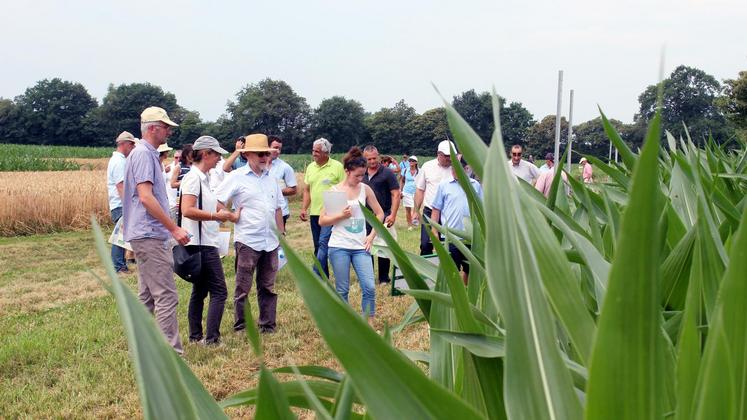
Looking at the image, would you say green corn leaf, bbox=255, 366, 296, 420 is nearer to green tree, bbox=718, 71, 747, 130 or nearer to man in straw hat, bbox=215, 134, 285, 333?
man in straw hat, bbox=215, 134, 285, 333

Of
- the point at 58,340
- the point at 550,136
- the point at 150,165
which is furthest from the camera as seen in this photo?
the point at 550,136

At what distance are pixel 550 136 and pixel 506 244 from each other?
81924mm

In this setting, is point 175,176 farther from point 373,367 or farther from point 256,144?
point 373,367

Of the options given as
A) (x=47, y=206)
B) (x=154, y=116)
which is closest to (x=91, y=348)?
(x=154, y=116)

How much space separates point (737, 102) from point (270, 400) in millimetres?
35408

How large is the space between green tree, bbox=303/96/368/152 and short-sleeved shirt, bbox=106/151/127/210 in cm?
8045

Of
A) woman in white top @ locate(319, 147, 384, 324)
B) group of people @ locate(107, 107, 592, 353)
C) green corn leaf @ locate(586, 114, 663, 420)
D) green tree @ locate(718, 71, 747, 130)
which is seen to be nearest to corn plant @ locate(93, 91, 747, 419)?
green corn leaf @ locate(586, 114, 663, 420)

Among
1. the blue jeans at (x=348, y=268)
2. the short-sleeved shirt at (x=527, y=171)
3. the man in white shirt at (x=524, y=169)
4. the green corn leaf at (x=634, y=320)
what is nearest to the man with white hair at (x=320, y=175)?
the blue jeans at (x=348, y=268)

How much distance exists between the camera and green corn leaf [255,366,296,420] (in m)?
0.51

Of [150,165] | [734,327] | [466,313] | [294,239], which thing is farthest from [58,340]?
[294,239]

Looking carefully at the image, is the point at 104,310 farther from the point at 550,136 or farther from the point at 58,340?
the point at 550,136

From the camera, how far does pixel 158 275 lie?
526 cm

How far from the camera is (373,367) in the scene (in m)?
0.49

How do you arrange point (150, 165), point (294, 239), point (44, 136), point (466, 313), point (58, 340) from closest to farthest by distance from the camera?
point (466, 313), point (150, 165), point (58, 340), point (294, 239), point (44, 136)
